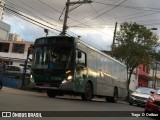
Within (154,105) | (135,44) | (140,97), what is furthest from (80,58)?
(135,44)

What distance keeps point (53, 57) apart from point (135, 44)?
94.8ft

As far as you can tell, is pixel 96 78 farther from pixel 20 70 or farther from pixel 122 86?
pixel 20 70

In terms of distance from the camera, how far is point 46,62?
19672 millimetres

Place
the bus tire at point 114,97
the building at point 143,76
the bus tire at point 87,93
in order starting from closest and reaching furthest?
the bus tire at point 87,93, the bus tire at point 114,97, the building at point 143,76

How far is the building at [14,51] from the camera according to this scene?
69562 mm

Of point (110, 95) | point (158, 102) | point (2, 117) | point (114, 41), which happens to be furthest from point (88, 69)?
point (114, 41)

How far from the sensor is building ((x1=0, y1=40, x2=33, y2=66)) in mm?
69562

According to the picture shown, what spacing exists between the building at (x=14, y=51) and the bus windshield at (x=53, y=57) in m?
49.2

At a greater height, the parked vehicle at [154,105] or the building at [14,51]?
the building at [14,51]

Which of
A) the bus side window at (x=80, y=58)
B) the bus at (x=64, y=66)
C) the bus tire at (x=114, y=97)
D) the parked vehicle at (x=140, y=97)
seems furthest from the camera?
the parked vehicle at (x=140, y=97)

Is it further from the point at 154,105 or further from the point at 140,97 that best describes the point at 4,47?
the point at 154,105

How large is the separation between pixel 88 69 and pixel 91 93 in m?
1.39

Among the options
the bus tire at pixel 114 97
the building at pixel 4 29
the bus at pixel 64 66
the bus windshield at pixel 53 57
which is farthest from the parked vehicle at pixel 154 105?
the building at pixel 4 29

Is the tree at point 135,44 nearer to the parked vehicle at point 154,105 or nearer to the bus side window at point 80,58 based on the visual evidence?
the bus side window at point 80,58
